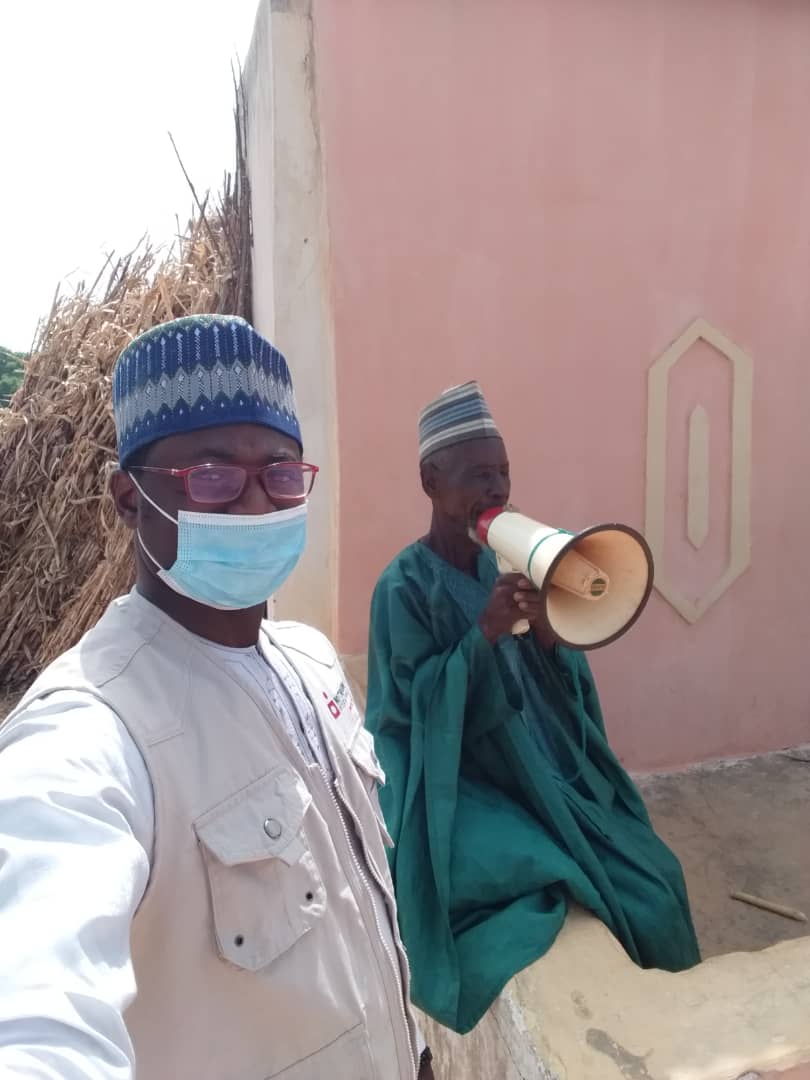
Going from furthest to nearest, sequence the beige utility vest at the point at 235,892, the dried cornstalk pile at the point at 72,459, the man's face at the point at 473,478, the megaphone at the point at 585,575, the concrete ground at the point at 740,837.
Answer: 1. the dried cornstalk pile at the point at 72,459
2. the concrete ground at the point at 740,837
3. the man's face at the point at 473,478
4. the megaphone at the point at 585,575
5. the beige utility vest at the point at 235,892

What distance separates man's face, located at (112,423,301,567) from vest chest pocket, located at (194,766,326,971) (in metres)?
0.38

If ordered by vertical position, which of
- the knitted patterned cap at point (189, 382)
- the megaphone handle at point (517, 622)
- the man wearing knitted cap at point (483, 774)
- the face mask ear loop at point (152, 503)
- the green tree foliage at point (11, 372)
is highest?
the green tree foliage at point (11, 372)

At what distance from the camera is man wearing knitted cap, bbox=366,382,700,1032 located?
5.87 ft

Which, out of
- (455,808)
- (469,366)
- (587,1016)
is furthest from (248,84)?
(587,1016)

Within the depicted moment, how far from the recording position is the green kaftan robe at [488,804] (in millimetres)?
1781

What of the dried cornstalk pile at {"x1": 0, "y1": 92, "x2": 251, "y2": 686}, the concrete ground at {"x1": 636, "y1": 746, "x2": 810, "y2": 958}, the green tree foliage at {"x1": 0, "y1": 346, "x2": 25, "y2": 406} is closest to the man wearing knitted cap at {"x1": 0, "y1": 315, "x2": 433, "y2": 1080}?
the concrete ground at {"x1": 636, "y1": 746, "x2": 810, "y2": 958}

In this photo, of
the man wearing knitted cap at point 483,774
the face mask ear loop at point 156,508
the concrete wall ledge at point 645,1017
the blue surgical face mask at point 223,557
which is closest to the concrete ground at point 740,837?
the man wearing knitted cap at point 483,774

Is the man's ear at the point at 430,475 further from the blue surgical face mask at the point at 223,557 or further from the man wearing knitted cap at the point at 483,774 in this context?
the blue surgical face mask at the point at 223,557

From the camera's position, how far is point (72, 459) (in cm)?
616

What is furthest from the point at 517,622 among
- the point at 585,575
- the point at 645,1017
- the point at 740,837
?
the point at 740,837

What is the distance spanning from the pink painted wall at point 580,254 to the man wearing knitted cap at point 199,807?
1885mm

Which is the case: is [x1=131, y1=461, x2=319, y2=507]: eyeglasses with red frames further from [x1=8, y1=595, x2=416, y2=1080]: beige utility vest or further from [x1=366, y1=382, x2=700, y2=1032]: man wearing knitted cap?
[x1=366, y1=382, x2=700, y2=1032]: man wearing knitted cap

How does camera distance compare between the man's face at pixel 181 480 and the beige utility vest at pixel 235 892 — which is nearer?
the beige utility vest at pixel 235 892

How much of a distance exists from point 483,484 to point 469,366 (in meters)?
1.12
